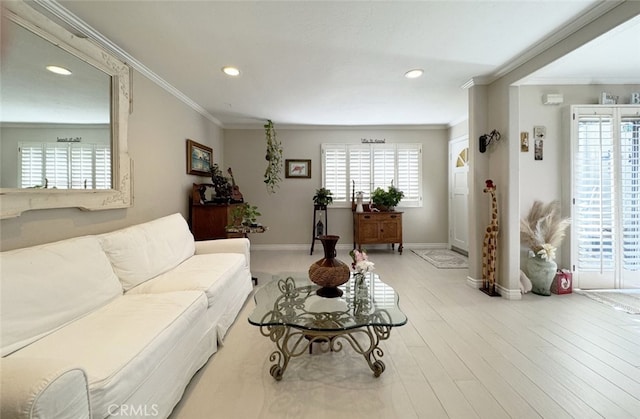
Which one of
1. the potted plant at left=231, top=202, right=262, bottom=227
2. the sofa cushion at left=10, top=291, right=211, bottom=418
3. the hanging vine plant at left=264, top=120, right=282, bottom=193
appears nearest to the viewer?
the sofa cushion at left=10, top=291, right=211, bottom=418

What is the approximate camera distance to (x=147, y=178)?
9.36ft

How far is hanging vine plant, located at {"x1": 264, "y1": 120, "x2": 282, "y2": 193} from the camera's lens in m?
4.75

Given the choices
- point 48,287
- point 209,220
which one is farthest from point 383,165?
point 48,287

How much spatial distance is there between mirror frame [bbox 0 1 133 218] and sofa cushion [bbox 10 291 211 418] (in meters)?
0.78

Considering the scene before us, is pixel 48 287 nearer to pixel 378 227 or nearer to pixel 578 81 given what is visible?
pixel 378 227

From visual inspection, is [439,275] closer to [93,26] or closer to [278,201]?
[278,201]

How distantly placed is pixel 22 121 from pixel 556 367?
146 inches

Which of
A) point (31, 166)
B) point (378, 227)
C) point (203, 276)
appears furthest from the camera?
point (378, 227)

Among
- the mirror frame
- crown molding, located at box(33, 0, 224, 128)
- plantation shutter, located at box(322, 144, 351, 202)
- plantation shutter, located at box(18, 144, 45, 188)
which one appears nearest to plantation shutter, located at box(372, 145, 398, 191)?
plantation shutter, located at box(322, 144, 351, 202)

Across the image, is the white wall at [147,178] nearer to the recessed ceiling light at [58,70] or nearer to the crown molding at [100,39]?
the crown molding at [100,39]

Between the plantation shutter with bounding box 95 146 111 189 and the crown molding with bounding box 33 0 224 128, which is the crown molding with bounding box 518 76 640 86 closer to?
the crown molding with bounding box 33 0 224 128

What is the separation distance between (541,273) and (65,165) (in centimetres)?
447

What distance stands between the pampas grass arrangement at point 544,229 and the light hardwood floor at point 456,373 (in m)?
0.65

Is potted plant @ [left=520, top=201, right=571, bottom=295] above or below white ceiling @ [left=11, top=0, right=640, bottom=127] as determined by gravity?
below
